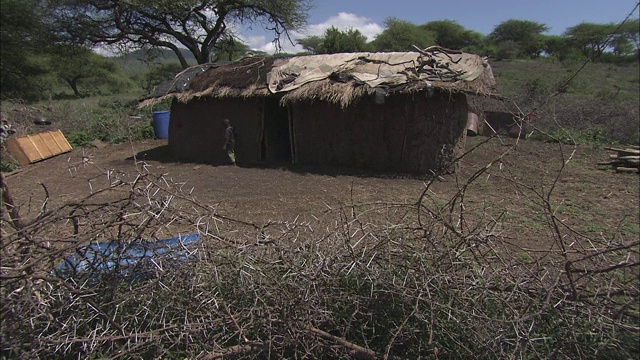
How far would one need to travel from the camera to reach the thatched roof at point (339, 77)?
8133 mm

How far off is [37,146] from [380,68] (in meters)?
10.2

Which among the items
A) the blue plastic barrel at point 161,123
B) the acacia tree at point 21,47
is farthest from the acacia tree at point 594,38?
the acacia tree at point 21,47

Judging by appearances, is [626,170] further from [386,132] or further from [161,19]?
[161,19]

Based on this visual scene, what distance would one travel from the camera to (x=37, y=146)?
477 inches

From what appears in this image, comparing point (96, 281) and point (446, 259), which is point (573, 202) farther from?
point (96, 281)

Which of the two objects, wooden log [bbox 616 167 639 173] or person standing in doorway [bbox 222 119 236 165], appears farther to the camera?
person standing in doorway [bbox 222 119 236 165]

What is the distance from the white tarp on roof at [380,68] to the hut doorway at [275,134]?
860 millimetres

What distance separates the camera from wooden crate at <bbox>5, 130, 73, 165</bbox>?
38.3 feet

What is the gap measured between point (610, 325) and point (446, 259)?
79cm

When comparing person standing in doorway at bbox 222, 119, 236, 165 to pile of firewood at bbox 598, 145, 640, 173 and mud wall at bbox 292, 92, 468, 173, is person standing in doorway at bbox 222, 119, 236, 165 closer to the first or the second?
mud wall at bbox 292, 92, 468, 173

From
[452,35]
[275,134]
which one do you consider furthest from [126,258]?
[452,35]

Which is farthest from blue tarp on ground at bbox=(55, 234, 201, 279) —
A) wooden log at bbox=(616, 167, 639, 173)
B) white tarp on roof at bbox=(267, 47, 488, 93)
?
wooden log at bbox=(616, 167, 639, 173)

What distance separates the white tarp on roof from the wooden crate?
7.53 meters

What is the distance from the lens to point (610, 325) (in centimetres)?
193
